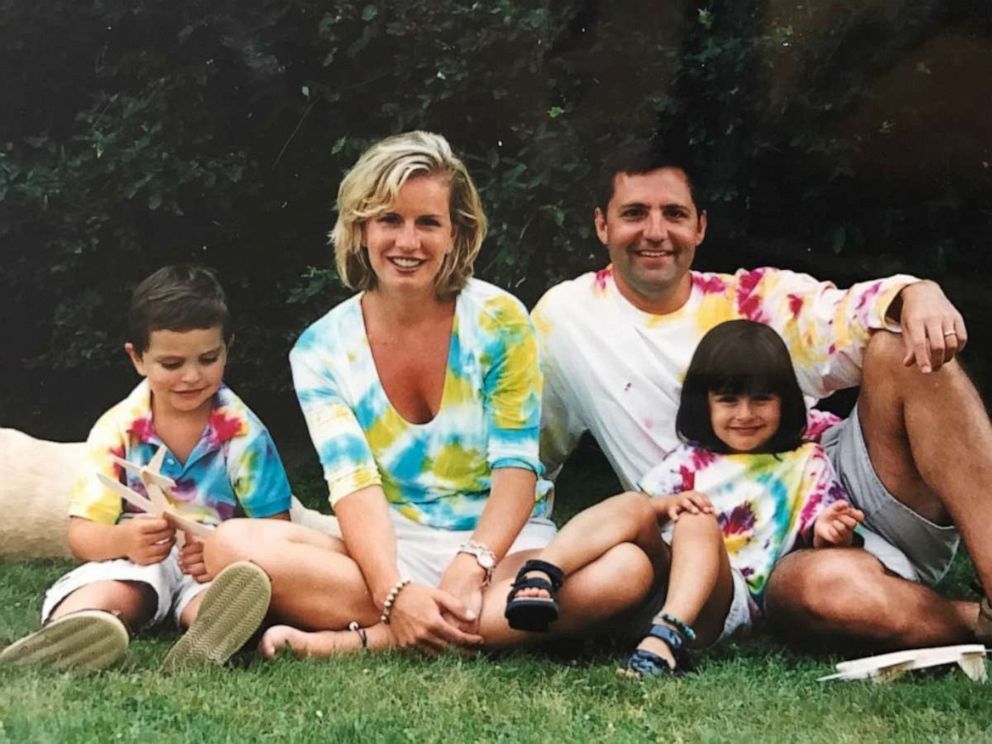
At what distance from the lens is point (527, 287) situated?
2.22 m

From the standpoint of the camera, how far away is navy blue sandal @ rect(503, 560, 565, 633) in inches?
72.7

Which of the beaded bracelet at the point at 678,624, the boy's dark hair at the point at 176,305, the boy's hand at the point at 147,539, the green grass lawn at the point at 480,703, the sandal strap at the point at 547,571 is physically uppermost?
the boy's dark hair at the point at 176,305

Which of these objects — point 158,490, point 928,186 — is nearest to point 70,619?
point 158,490

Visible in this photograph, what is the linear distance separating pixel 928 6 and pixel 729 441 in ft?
2.45

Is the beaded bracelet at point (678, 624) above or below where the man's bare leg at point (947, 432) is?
below

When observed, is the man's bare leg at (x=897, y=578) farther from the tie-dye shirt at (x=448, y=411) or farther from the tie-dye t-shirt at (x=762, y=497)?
the tie-dye shirt at (x=448, y=411)

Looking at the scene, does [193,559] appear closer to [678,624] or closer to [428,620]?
[428,620]

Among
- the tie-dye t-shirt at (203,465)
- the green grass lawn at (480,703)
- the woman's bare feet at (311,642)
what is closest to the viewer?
the green grass lawn at (480,703)

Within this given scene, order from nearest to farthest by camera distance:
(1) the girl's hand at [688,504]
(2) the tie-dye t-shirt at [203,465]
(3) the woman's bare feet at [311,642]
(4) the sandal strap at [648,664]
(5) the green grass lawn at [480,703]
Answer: (5) the green grass lawn at [480,703] < (4) the sandal strap at [648,664] < (3) the woman's bare feet at [311,642] < (1) the girl's hand at [688,504] < (2) the tie-dye t-shirt at [203,465]

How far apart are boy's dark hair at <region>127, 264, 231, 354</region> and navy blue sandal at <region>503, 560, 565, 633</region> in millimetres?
665

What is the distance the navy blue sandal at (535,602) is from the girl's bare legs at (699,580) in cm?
14

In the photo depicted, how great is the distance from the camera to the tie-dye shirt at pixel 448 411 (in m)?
2.10

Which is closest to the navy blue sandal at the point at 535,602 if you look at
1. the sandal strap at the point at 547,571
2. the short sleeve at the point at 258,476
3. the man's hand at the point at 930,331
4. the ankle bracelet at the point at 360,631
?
the sandal strap at the point at 547,571

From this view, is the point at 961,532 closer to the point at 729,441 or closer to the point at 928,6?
the point at 729,441
